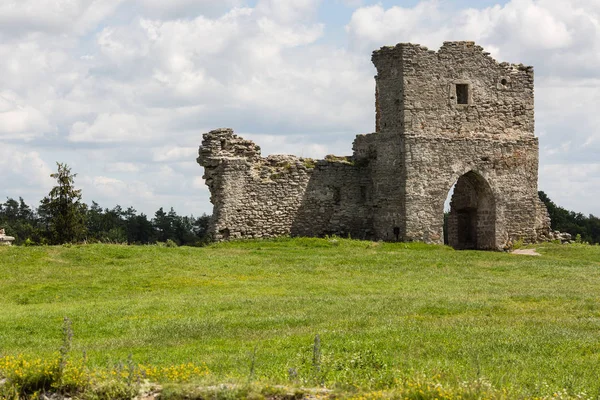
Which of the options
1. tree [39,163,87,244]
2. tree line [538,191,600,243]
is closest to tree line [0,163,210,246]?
tree [39,163,87,244]

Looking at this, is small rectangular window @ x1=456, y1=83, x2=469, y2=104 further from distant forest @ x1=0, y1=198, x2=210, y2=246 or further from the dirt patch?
distant forest @ x1=0, y1=198, x2=210, y2=246

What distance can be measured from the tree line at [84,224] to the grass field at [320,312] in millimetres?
6706

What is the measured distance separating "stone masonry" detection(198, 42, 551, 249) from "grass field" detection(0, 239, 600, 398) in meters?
2.63

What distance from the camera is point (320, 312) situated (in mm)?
16109

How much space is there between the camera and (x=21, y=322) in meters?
15.1

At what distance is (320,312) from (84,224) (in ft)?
71.0

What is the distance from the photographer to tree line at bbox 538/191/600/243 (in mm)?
59575

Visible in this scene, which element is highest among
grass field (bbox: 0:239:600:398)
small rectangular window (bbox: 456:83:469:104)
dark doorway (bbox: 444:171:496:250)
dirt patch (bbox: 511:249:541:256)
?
small rectangular window (bbox: 456:83:469:104)

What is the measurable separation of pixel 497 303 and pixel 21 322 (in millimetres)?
9434

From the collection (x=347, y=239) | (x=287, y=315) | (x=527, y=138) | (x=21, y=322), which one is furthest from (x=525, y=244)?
(x=21, y=322)

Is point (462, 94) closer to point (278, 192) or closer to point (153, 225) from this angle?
point (278, 192)

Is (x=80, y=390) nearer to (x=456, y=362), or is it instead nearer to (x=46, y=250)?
(x=456, y=362)

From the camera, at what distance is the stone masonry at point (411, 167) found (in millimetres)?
31672

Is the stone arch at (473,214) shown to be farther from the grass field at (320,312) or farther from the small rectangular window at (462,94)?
the grass field at (320,312)
